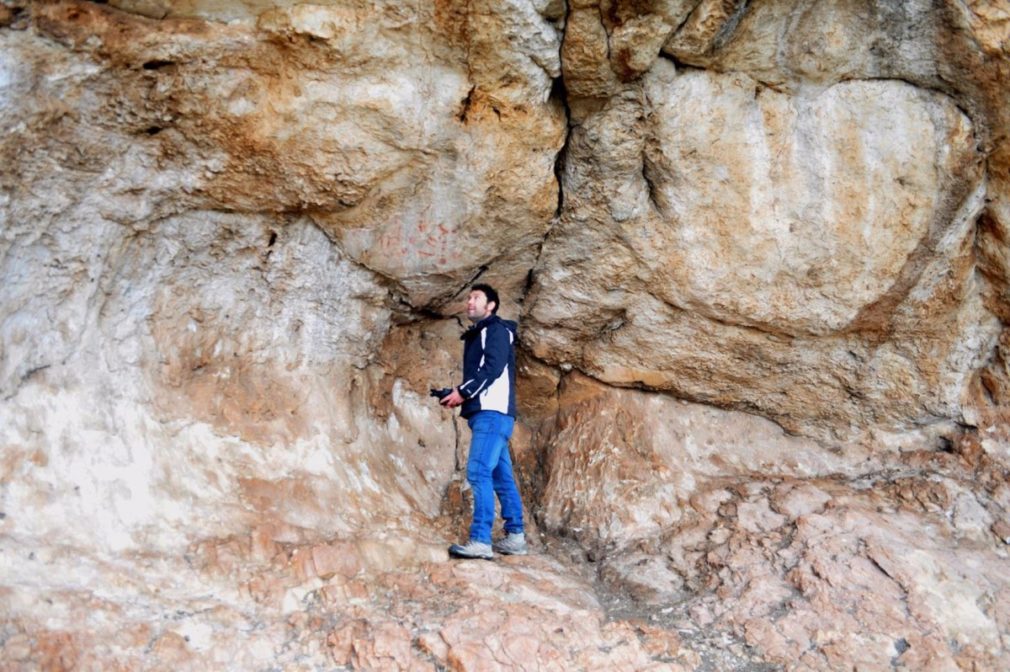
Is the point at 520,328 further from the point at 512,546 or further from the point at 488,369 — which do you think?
the point at 512,546

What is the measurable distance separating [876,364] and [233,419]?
3563 mm

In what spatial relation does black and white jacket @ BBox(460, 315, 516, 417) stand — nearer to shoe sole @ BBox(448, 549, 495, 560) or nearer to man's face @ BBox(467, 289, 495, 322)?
man's face @ BBox(467, 289, 495, 322)

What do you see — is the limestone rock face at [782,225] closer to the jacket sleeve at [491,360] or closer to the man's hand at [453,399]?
the jacket sleeve at [491,360]

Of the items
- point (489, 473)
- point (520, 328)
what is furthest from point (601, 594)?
point (520, 328)

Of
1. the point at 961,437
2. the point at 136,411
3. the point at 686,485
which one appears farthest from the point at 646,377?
the point at 136,411

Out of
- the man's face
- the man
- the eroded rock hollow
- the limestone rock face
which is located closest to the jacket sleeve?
the man

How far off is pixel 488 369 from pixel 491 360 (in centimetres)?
5

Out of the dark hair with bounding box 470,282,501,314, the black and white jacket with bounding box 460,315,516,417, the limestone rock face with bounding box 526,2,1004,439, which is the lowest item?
the black and white jacket with bounding box 460,315,516,417

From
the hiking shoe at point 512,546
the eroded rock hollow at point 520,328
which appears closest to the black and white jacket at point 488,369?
the eroded rock hollow at point 520,328

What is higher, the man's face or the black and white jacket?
the man's face

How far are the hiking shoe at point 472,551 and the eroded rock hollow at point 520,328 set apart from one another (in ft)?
0.31

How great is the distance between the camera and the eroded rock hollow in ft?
14.4

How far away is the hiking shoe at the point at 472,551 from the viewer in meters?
5.02

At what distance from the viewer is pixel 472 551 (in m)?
5.03
